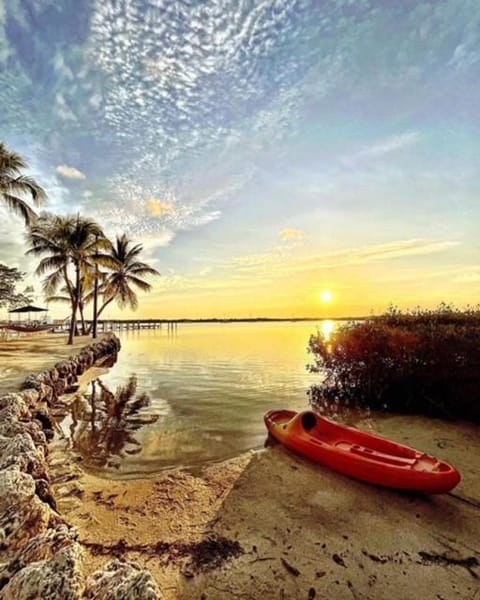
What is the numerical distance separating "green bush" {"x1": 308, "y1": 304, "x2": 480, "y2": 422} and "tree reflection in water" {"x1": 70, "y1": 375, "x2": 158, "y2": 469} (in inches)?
200

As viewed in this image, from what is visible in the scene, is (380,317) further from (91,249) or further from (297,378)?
(91,249)

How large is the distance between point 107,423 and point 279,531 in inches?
233

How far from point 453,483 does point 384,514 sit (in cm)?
93

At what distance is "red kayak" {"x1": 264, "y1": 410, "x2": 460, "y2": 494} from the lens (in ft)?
14.7

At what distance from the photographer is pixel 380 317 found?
10.1 metres

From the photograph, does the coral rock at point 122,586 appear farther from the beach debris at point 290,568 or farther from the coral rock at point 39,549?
the beach debris at point 290,568

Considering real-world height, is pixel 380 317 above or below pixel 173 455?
above

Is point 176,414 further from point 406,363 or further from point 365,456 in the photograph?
point 406,363

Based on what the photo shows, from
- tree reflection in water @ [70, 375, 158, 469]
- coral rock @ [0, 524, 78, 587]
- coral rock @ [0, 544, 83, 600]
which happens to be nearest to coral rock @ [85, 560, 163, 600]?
coral rock @ [0, 544, 83, 600]

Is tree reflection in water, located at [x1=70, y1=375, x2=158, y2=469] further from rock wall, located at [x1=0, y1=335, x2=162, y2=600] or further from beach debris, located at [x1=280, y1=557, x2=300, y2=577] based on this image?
beach debris, located at [x1=280, y1=557, x2=300, y2=577]

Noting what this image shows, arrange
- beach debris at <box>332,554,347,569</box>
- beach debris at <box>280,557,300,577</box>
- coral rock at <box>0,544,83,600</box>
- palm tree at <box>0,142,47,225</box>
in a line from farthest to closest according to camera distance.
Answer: palm tree at <box>0,142,47,225</box> < beach debris at <box>332,554,347,569</box> < beach debris at <box>280,557,300,577</box> < coral rock at <box>0,544,83,600</box>

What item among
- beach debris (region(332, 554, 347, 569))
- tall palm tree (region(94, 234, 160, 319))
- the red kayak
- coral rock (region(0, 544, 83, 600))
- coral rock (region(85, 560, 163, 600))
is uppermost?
tall palm tree (region(94, 234, 160, 319))

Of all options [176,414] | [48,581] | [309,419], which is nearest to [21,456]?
[48,581]

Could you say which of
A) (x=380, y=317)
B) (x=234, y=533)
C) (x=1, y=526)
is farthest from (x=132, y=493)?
(x=380, y=317)
